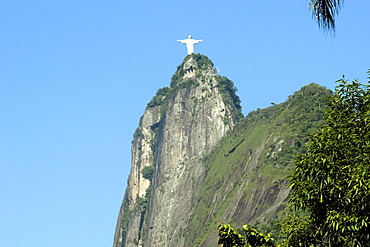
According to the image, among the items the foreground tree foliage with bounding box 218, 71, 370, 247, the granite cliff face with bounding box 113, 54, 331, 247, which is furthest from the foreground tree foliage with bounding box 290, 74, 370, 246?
the granite cliff face with bounding box 113, 54, 331, 247

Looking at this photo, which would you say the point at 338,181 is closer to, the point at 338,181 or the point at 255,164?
the point at 338,181

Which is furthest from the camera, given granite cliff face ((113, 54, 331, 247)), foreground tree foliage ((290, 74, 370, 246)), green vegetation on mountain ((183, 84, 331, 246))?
granite cliff face ((113, 54, 331, 247))

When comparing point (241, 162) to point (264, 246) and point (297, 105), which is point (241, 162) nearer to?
point (297, 105)

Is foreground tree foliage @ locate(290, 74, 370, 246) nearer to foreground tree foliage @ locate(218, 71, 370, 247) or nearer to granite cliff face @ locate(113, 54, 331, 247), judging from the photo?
foreground tree foliage @ locate(218, 71, 370, 247)

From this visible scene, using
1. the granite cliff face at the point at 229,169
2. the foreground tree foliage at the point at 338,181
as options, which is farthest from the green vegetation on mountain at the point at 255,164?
the foreground tree foliage at the point at 338,181

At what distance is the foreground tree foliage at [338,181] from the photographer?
23422 millimetres

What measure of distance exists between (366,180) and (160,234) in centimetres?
16653

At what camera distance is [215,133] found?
195 meters

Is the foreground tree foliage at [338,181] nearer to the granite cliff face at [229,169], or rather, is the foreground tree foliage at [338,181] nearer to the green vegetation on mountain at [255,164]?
the granite cliff face at [229,169]

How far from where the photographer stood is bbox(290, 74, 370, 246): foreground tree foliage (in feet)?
76.8

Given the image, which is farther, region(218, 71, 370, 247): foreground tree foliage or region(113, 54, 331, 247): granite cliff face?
region(113, 54, 331, 247): granite cliff face

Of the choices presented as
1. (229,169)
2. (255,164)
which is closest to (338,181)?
(255,164)

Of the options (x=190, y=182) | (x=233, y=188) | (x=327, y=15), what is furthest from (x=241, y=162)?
(x=327, y=15)

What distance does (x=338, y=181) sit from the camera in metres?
24.6
